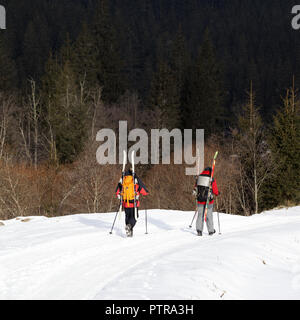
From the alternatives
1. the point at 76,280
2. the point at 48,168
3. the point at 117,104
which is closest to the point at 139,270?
the point at 76,280

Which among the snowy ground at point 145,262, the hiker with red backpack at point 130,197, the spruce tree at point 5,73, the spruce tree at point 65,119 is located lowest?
the snowy ground at point 145,262

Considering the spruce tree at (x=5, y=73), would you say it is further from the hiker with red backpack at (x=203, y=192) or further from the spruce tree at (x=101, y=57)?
the hiker with red backpack at (x=203, y=192)

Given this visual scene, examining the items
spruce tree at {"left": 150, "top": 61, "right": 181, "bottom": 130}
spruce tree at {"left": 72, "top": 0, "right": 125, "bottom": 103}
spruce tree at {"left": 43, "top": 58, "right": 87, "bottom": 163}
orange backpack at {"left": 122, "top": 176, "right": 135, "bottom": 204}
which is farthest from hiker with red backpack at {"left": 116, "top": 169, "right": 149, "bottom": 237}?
spruce tree at {"left": 72, "top": 0, "right": 125, "bottom": 103}

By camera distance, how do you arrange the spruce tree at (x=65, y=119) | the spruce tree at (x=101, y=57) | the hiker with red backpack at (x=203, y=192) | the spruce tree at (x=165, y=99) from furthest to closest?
the spruce tree at (x=101, y=57), the spruce tree at (x=165, y=99), the spruce tree at (x=65, y=119), the hiker with red backpack at (x=203, y=192)

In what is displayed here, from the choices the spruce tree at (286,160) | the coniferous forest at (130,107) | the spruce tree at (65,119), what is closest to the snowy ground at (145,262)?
the spruce tree at (286,160)

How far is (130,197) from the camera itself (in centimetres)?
1265

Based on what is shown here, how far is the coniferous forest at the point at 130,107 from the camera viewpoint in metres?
32.7

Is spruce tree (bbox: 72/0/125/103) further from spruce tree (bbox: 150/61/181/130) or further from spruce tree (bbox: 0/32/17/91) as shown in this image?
spruce tree (bbox: 0/32/17/91)

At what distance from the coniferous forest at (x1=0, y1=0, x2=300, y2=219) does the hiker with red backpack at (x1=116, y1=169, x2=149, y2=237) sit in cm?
1770

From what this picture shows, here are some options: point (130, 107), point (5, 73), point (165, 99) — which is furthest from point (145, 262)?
point (130, 107)

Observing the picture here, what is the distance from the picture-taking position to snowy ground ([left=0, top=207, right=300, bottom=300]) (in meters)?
8.23

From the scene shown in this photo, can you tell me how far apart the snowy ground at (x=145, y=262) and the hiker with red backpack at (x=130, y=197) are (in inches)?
18.6

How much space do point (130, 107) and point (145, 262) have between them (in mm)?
56943
